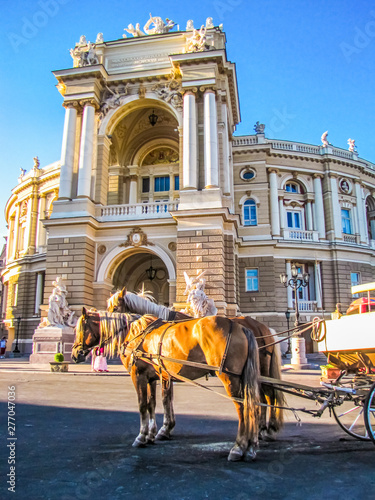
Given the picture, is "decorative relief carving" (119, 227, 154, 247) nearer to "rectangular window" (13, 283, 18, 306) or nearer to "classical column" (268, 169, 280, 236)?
"classical column" (268, 169, 280, 236)

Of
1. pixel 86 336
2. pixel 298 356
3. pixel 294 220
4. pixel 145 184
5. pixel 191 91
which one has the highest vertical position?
pixel 191 91

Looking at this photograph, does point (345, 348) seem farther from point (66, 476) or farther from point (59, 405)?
point (59, 405)

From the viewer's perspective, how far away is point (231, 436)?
623cm

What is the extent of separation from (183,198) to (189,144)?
325cm

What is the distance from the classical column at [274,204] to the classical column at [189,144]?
405 inches

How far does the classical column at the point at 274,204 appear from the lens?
3067 centimetres

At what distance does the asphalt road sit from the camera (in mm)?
3965

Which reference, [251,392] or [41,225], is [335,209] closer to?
[41,225]

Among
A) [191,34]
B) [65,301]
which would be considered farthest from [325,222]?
[65,301]

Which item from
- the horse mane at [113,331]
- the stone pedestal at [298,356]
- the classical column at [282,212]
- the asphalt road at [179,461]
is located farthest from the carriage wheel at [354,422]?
the classical column at [282,212]

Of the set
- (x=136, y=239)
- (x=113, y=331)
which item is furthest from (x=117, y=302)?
(x=136, y=239)

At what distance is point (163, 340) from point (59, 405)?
4778mm

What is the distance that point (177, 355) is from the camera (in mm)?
5566

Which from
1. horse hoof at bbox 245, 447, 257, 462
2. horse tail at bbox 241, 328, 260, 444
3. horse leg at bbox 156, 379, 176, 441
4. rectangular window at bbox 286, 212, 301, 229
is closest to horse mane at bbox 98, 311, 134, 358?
horse leg at bbox 156, 379, 176, 441
